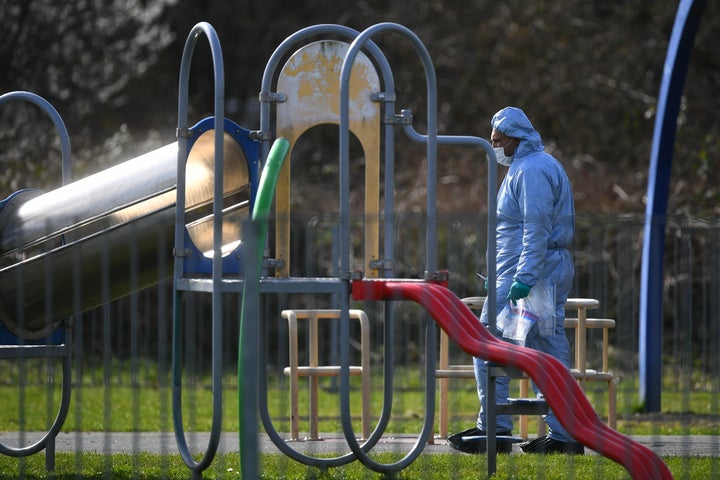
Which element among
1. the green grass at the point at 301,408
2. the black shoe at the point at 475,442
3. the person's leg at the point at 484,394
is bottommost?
the green grass at the point at 301,408

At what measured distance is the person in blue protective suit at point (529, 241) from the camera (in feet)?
23.3

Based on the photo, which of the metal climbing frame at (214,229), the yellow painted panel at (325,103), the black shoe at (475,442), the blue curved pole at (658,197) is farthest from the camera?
the blue curved pole at (658,197)

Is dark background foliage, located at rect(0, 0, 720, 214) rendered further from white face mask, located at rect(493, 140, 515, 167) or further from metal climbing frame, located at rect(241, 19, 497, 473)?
metal climbing frame, located at rect(241, 19, 497, 473)

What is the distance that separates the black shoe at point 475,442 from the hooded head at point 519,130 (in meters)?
1.71

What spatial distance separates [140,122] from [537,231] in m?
15.6

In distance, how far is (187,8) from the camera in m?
21.9

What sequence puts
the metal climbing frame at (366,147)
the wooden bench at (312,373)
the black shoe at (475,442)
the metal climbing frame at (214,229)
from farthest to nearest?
the wooden bench at (312,373)
the black shoe at (475,442)
the metal climbing frame at (366,147)
the metal climbing frame at (214,229)

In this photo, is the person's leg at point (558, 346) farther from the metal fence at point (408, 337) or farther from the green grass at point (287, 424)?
the metal fence at point (408, 337)

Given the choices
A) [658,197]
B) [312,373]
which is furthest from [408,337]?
[312,373]

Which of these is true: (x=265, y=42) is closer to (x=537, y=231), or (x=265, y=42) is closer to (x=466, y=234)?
(x=466, y=234)

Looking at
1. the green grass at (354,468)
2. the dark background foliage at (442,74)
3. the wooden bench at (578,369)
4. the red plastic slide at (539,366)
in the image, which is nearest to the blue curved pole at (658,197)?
the wooden bench at (578,369)

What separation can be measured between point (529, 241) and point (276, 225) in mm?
1533

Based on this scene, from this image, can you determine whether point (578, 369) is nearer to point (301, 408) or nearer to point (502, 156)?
point (502, 156)

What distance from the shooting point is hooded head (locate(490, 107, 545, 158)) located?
7.43 metres
